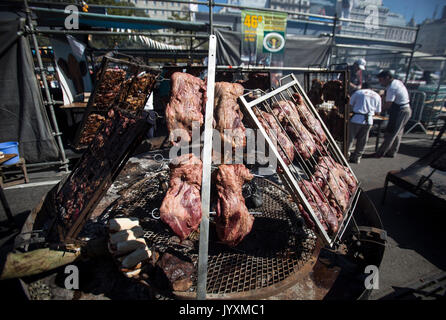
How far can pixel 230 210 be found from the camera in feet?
8.16

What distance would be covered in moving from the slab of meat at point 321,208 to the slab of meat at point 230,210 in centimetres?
75

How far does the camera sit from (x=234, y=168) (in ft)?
8.88

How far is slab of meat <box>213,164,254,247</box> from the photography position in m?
2.50

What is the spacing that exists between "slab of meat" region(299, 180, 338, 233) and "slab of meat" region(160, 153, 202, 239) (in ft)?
4.22

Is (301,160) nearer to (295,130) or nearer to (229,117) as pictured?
(295,130)

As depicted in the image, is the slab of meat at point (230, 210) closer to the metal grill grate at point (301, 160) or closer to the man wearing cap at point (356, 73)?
the metal grill grate at point (301, 160)

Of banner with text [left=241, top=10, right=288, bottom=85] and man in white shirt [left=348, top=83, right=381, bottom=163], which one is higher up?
banner with text [left=241, top=10, right=288, bottom=85]

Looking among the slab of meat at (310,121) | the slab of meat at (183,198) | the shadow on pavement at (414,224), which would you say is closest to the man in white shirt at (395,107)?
the shadow on pavement at (414,224)

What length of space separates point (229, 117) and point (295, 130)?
3.20 ft

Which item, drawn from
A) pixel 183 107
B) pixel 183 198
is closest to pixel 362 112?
pixel 183 107

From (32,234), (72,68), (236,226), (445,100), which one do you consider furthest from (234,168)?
(445,100)

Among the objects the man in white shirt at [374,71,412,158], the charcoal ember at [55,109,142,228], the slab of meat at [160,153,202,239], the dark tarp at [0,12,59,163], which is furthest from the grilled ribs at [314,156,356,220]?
the dark tarp at [0,12,59,163]

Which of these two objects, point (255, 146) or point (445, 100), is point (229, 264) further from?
point (445, 100)

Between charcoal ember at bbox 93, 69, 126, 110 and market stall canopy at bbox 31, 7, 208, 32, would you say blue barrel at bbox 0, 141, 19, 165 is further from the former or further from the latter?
market stall canopy at bbox 31, 7, 208, 32
